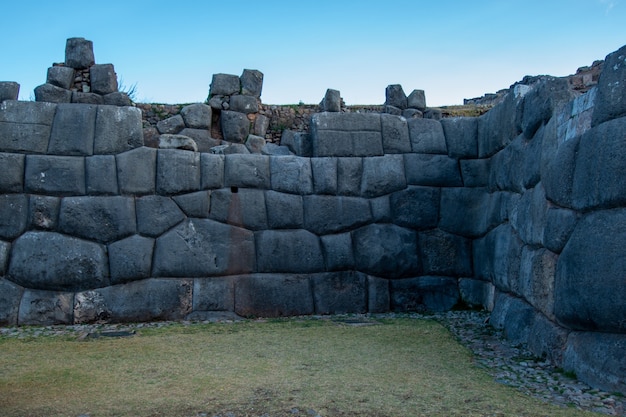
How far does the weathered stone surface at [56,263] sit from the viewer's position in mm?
6957

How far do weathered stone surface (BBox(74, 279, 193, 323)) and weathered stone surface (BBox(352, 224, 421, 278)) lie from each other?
6.92 feet

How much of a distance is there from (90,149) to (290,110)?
9517 mm

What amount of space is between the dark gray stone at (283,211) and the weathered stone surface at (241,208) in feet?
0.24

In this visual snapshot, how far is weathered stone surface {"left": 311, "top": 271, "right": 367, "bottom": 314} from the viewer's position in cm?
768

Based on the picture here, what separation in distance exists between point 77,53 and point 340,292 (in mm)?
7494

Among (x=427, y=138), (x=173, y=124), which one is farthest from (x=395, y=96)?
(x=173, y=124)

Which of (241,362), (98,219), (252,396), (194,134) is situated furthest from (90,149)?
(194,134)

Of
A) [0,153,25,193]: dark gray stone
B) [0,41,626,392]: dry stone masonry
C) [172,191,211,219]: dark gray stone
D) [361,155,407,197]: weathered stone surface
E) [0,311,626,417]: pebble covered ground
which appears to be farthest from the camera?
[361,155,407,197]: weathered stone surface

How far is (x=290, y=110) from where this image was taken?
16.4 m

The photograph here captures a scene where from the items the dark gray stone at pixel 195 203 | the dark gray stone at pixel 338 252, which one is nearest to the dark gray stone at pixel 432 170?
the dark gray stone at pixel 338 252

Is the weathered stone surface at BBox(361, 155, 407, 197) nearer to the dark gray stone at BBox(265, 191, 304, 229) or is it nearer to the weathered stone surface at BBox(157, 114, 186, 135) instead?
the dark gray stone at BBox(265, 191, 304, 229)

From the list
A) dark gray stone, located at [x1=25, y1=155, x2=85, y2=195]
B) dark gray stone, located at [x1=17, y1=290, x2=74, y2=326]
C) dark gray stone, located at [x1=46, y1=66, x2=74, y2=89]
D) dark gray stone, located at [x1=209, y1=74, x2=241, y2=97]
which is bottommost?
dark gray stone, located at [x1=17, y1=290, x2=74, y2=326]

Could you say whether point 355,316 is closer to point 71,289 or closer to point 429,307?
point 429,307

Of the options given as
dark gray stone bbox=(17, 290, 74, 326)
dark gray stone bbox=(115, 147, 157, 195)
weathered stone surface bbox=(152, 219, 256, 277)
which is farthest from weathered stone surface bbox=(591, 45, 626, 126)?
dark gray stone bbox=(17, 290, 74, 326)
